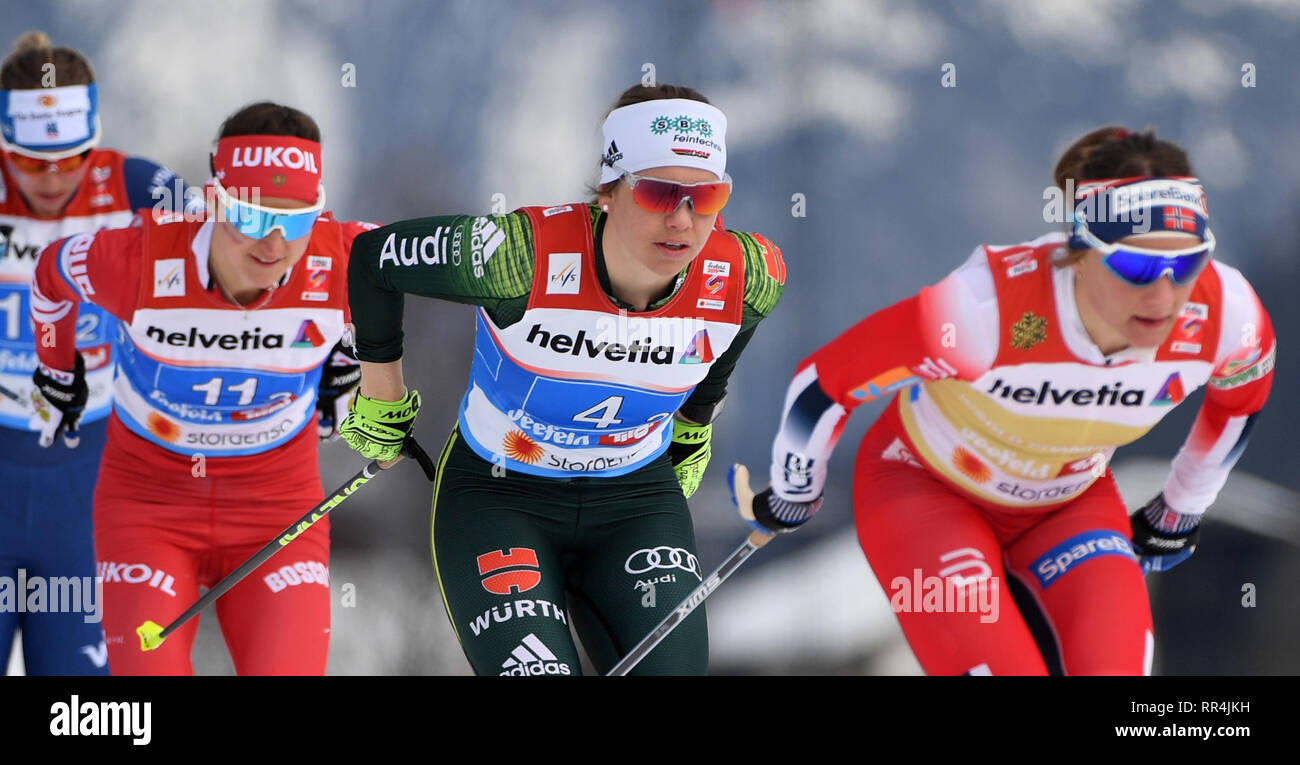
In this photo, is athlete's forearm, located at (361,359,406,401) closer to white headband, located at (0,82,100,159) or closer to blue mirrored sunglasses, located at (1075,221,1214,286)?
white headband, located at (0,82,100,159)

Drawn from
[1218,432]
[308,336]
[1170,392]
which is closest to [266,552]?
[308,336]

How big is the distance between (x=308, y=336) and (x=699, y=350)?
110 cm

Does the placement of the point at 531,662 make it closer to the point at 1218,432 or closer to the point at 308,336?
the point at 308,336

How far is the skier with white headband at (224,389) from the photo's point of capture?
11.2 feet

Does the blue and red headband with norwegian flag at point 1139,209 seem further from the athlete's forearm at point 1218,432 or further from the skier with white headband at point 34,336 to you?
the skier with white headband at point 34,336

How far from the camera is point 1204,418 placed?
329 centimetres

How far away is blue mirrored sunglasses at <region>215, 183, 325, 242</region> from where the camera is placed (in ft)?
11.0

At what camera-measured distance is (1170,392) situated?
3.03m

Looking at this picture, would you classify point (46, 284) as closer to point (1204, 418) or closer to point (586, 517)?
point (586, 517)

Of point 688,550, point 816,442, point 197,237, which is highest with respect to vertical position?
point 197,237

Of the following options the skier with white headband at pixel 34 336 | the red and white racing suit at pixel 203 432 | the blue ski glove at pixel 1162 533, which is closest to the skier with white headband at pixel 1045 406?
the blue ski glove at pixel 1162 533

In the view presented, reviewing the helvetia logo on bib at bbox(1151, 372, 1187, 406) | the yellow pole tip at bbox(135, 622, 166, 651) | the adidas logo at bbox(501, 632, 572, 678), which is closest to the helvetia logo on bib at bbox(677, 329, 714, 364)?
the adidas logo at bbox(501, 632, 572, 678)
